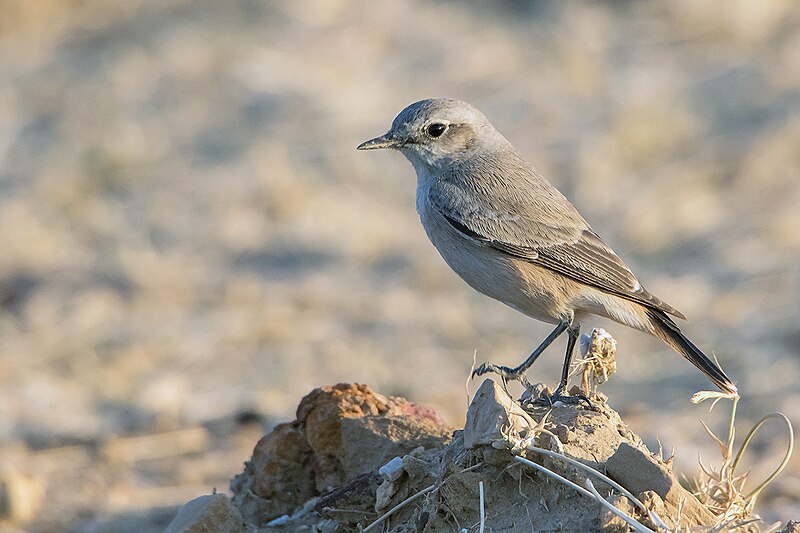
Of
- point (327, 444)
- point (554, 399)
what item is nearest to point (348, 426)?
point (327, 444)

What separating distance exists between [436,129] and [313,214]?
4.93m

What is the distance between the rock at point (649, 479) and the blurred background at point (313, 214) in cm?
236

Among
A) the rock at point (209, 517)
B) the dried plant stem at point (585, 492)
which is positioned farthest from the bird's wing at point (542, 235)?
the rock at point (209, 517)

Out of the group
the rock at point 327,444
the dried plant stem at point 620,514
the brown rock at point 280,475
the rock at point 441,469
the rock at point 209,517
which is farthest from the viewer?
the brown rock at point 280,475

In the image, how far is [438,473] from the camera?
4.95m

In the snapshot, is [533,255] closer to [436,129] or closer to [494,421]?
[436,129]

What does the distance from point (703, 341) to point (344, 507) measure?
5476 millimetres

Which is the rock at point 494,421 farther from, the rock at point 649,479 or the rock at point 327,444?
the rock at point 327,444

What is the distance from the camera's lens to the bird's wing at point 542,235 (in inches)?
250

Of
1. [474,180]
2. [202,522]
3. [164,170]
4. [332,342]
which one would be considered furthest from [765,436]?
[164,170]

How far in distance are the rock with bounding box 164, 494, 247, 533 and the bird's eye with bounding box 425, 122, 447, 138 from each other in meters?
2.64

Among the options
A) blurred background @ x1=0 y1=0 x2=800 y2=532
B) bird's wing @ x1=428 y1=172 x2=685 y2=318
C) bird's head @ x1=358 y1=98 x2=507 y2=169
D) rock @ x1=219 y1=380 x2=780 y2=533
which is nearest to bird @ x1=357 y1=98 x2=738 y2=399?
bird's wing @ x1=428 y1=172 x2=685 y2=318

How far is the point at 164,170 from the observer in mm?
12547

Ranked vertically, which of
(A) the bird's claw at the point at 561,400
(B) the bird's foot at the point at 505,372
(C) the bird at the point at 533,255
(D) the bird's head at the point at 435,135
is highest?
(D) the bird's head at the point at 435,135
